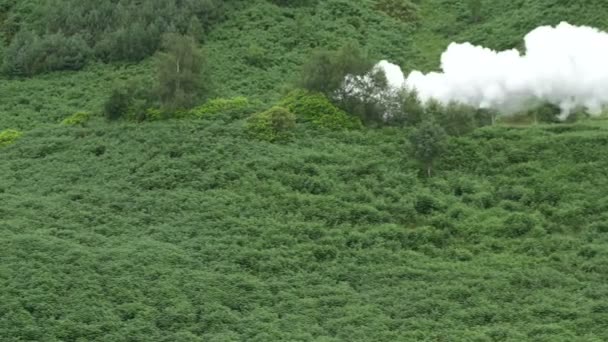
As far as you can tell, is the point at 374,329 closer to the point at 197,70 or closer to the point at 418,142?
the point at 418,142

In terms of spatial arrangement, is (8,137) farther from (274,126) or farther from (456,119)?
(456,119)

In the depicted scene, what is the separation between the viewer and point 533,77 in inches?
1902

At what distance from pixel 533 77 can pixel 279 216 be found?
14945mm

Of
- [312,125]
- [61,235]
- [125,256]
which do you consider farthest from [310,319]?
[312,125]

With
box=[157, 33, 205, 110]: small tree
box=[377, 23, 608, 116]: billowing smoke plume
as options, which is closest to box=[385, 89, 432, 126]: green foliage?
box=[377, 23, 608, 116]: billowing smoke plume

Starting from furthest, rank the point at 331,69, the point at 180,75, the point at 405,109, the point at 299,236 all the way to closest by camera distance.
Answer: the point at 180,75
the point at 331,69
the point at 405,109
the point at 299,236

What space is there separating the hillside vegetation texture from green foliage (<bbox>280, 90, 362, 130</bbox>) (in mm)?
118

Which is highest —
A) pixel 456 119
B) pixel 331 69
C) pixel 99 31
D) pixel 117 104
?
pixel 99 31

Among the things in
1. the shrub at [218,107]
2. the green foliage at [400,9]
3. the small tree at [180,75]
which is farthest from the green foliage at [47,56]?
the green foliage at [400,9]

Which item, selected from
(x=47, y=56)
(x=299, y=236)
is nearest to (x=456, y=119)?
(x=299, y=236)

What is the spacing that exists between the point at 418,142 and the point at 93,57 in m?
27.1

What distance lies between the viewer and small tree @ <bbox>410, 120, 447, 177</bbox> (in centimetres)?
4544

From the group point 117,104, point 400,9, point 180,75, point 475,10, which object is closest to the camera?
point 180,75

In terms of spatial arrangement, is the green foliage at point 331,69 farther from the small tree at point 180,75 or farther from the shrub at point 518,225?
the shrub at point 518,225
